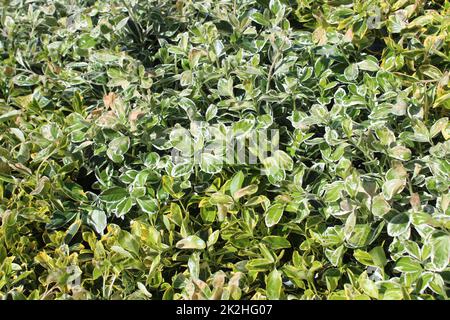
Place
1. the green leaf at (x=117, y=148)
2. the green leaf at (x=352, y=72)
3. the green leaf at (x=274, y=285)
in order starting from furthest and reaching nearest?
the green leaf at (x=352, y=72) < the green leaf at (x=117, y=148) < the green leaf at (x=274, y=285)

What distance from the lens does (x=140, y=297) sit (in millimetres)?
1410

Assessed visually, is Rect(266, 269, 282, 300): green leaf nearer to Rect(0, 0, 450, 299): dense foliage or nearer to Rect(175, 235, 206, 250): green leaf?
Rect(0, 0, 450, 299): dense foliage

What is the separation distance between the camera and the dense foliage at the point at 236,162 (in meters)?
1.41

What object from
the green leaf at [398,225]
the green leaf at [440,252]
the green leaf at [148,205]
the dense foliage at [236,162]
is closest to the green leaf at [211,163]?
the dense foliage at [236,162]

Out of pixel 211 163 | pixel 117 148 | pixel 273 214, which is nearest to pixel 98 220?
pixel 117 148

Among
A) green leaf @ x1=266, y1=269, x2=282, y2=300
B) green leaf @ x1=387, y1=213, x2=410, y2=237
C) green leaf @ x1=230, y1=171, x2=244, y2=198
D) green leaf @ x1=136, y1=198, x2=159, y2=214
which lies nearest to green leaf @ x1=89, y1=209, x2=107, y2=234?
green leaf @ x1=136, y1=198, x2=159, y2=214

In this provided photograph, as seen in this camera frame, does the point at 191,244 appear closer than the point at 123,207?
Yes

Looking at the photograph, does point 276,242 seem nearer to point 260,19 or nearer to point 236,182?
point 236,182

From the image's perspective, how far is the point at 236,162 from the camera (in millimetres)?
1540

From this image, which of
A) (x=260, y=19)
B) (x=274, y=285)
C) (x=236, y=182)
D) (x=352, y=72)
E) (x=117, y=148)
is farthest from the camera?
(x=260, y=19)

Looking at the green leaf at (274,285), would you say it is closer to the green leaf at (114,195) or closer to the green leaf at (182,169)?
the green leaf at (182,169)

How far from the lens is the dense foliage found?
141 cm
